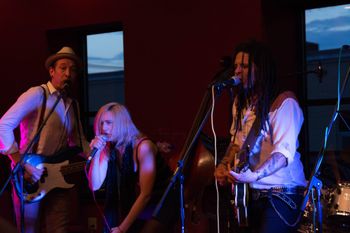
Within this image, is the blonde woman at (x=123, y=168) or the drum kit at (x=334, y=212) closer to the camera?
→ the blonde woman at (x=123, y=168)

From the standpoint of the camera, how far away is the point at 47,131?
521 centimetres

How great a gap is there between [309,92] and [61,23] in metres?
2.84

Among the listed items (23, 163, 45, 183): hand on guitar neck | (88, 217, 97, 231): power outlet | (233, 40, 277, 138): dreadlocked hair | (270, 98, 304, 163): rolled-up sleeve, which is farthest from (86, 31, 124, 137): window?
(270, 98, 304, 163): rolled-up sleeve

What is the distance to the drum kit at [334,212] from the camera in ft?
15.4

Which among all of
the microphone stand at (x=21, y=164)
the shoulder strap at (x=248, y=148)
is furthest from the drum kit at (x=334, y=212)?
the microphone stand at (x=21, y=164)

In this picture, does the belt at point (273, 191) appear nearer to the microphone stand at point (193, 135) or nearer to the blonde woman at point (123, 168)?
the microphone stand at point (193, 135)

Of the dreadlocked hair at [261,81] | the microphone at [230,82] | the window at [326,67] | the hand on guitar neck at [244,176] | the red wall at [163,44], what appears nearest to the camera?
the hand on guitar neck at [244,176]

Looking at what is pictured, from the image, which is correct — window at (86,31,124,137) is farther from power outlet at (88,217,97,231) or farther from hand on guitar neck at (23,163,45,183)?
hand on guitar neck at (23,163,45,183)

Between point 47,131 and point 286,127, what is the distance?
2293mm

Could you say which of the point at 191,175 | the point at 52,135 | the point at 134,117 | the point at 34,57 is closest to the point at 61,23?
the point at 34,57

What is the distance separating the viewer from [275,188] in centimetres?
364

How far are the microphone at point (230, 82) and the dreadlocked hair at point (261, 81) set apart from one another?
0.10 m

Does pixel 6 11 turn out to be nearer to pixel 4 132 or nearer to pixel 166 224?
pixel 4 132

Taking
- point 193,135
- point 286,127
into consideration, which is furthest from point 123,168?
point 286,127
